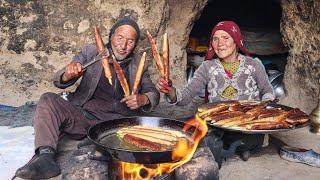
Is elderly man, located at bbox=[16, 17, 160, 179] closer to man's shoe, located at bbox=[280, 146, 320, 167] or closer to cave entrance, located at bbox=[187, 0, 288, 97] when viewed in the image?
man's shoe, located at bbox=[280, 146, 320, 167]

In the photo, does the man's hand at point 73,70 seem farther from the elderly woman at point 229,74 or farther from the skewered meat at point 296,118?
the skewered meat at point 296,118

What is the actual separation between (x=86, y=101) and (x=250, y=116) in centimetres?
176

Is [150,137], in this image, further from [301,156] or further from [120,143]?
[301,156]

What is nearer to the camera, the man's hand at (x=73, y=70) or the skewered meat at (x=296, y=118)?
the man's hand at (x=73, y=70)

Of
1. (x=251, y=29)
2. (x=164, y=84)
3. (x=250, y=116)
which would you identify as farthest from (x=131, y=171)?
(x=251, y=29)

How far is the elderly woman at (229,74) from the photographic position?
4637 millimetres

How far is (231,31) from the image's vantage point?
181 inches

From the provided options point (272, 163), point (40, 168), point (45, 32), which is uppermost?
point (45, 32)

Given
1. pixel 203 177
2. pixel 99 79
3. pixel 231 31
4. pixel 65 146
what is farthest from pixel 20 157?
pixel 231 31

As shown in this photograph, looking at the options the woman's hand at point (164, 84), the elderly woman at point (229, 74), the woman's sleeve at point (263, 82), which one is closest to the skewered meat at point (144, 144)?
the woman's hand at point (164, 84)

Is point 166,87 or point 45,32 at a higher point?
point 45,32

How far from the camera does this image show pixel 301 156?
170 inches

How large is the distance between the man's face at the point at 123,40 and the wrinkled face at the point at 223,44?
94cm

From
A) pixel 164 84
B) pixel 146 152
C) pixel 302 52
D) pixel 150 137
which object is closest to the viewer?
pixel 146 152
